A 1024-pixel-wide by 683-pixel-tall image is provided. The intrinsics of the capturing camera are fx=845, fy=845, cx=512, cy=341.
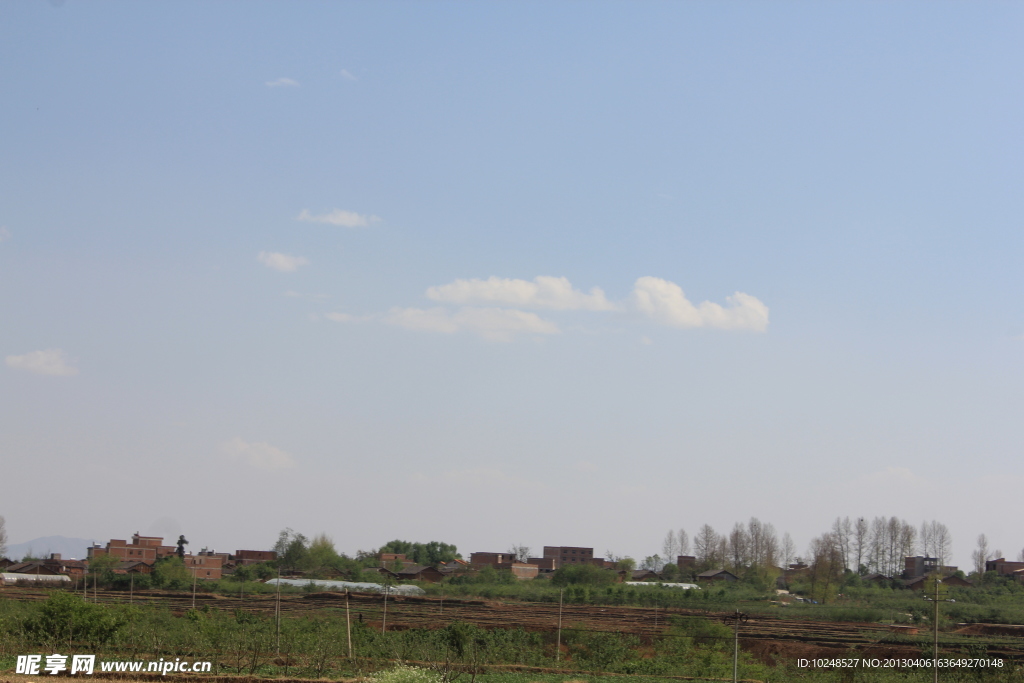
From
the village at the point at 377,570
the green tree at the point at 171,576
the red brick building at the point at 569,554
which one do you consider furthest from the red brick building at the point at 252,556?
the red brick building at the point at 569,554

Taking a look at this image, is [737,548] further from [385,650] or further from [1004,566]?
[385,650]

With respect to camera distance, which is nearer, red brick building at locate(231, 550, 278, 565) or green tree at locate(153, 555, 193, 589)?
green tree at locate(153, 555, 193, 589)

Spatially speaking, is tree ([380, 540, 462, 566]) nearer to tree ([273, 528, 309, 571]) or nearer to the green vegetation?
tree ([273, 528, 309, 571])

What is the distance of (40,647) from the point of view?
853 inches

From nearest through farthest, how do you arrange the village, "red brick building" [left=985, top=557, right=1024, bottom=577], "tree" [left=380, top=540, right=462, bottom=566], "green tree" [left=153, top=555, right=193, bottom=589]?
"green tree" [left=153, top=555, right=193, bottom=589], the village, "red brick building" [left=985, top=557, right=1024, bottom=577], "tree" [left=380, top=540, right=462, bottom=566]

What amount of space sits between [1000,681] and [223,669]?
2161 centimetres

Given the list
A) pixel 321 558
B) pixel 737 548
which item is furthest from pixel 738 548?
pixel 321 558

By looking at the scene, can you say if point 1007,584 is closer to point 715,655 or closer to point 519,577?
point 519,577

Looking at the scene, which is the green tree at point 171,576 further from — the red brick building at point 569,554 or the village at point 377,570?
Result: the red brick building at point 569,554

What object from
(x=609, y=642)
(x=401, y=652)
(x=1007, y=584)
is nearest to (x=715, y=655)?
(x=609, y=642)

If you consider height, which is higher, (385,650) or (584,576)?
(385,650)

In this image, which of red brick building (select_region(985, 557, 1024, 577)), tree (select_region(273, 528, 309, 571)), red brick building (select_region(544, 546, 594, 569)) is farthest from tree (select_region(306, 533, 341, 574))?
red brick building (select_region(985, 557, 1024, 577))

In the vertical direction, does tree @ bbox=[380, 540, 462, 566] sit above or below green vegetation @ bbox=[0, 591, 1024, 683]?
below

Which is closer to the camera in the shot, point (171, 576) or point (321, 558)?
point (171, 576)
